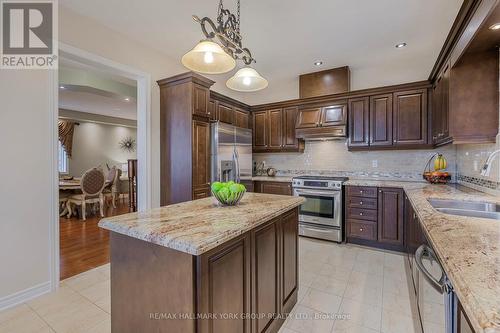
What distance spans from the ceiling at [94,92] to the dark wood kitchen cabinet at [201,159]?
1.42m

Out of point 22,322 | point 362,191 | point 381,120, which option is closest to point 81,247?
point 22,322

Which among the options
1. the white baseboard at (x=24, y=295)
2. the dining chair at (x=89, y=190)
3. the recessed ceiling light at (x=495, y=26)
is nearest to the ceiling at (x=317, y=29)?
the recessed ceiling light at (x=495, y=26)

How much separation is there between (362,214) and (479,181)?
137 cm

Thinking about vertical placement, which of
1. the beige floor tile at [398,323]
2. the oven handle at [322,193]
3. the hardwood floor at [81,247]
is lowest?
the beige floor tile at [398,323]

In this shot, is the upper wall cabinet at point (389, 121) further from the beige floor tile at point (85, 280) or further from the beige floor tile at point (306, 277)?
the beige floor tile at point (85, 280)

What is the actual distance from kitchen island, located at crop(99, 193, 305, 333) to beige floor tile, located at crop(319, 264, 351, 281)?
1175 mm

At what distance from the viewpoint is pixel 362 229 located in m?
3.50

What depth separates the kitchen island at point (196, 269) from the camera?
1.07m

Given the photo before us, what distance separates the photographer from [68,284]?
8.05 ft

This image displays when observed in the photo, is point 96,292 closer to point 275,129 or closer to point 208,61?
point 208,61

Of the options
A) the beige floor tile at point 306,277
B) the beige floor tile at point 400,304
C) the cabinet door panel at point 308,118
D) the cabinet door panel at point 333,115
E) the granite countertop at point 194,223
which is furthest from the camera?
the cabinet door panel at point 308,118

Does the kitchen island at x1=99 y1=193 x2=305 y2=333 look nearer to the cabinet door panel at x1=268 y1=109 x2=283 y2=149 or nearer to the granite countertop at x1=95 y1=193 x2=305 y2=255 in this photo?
the granite countertop at x1=95 y1=193 x2=305 y2=255

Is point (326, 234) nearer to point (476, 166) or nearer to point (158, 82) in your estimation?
point (476, 166)

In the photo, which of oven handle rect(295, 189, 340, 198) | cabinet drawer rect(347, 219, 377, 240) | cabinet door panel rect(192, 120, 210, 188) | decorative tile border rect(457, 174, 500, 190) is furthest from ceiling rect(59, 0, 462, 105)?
cabinet drawer rect(347, 219, 377, 240)
